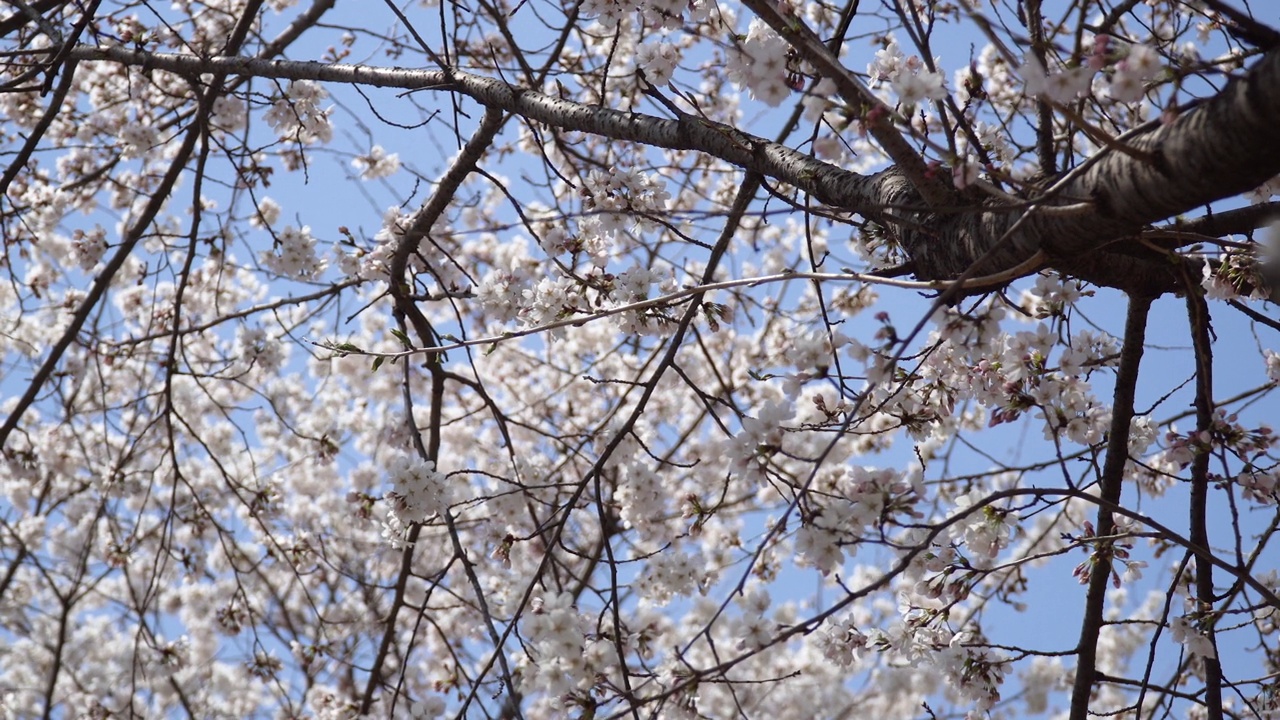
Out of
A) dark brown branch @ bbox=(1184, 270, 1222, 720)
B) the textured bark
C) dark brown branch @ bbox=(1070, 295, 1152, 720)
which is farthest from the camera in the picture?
dark brown branch @ bbox=(1070, 295, 1152, 720)

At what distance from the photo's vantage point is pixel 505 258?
6.74 metres

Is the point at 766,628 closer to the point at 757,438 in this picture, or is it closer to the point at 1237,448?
the point at 757,438

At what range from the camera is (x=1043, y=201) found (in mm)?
1370

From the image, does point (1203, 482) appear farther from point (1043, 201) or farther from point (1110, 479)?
point (1043, 201)

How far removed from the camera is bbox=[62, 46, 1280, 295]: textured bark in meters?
1.19

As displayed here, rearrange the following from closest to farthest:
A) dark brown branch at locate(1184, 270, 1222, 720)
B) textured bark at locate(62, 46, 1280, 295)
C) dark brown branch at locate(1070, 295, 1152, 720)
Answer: textured bark at locate(62, 46, 1280, 295) → dark brown branch at locate(1184, 270, 1222, 720) → dark brown branch at locate(1070, 295, 1152, 720)

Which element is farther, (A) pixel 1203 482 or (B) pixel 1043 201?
(A) pixel 1203 482

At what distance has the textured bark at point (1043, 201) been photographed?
3.91ft

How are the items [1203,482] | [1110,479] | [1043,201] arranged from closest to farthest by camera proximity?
[1043,201] < [1203,482] < [1110,479]

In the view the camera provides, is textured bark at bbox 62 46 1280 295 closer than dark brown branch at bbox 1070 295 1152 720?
Yes

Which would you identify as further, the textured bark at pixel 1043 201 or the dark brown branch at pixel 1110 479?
the dark brown branch at pixel 1110 479

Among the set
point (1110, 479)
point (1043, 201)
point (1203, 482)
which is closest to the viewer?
point (1043, 201)

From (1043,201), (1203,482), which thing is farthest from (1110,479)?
(1043,201)

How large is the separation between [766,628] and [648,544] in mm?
2533
